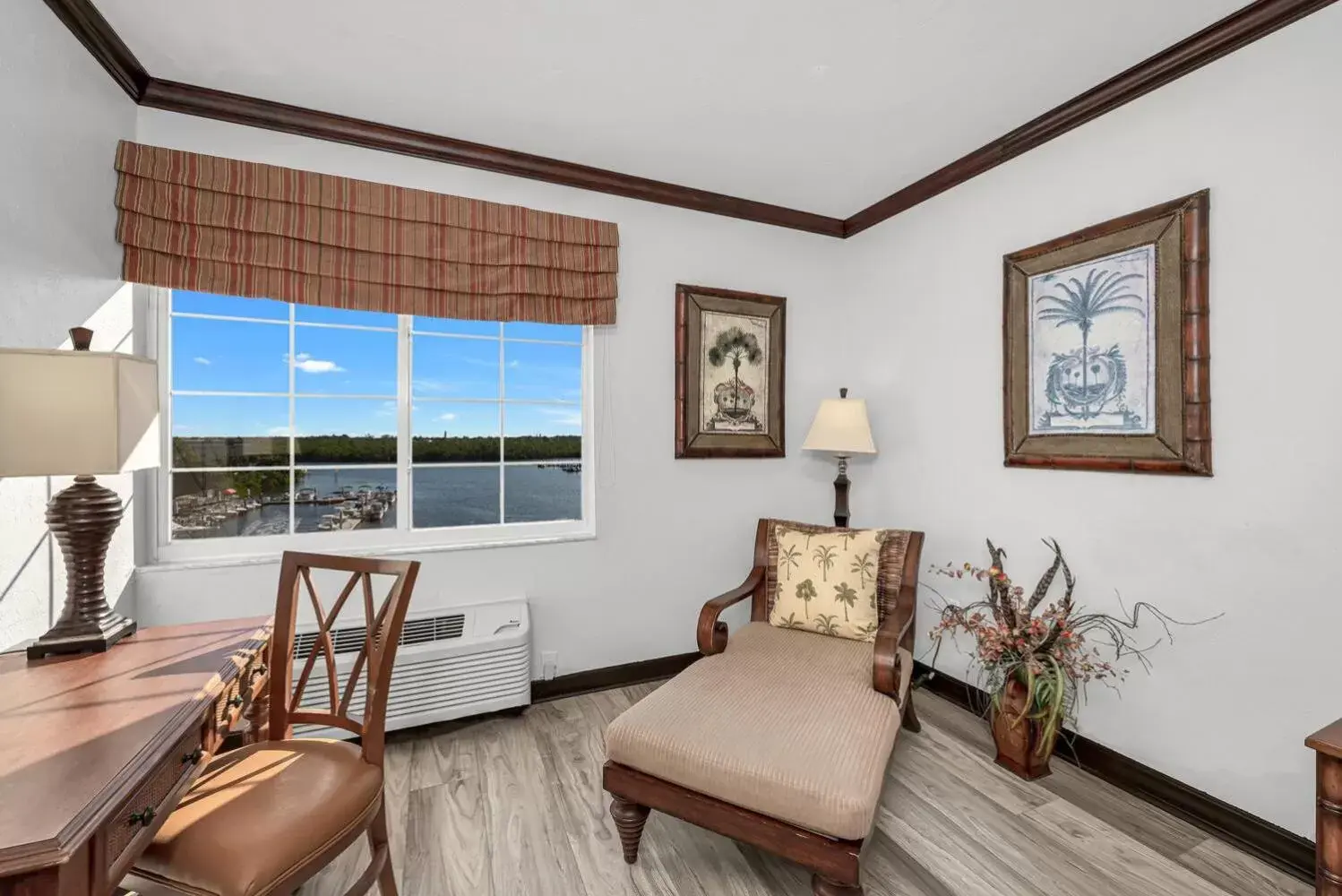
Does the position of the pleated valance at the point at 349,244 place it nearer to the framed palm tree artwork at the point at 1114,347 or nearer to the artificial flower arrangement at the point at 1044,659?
the framed palm tree artwork at the point at 1114,347

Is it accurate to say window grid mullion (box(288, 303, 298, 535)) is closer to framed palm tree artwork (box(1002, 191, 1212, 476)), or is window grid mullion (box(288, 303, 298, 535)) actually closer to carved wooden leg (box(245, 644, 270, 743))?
Answer: carved wooden leg (box(245, 644, 270, 743))

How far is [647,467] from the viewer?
2.97m

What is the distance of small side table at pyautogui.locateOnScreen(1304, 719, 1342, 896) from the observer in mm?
1139

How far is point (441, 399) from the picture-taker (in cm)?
266

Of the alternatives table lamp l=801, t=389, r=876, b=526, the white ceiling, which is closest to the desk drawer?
the white ceiling

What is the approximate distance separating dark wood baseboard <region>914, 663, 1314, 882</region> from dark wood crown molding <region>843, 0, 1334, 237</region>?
2422mm

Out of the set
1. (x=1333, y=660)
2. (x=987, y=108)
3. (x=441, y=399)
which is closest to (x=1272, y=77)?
(x=987, y=108)

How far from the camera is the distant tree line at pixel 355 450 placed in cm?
233

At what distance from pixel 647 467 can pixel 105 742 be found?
218 centimetres

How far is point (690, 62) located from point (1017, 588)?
7.77 feet

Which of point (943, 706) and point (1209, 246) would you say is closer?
point (1209, 246)

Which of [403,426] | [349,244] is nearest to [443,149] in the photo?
[349,244]

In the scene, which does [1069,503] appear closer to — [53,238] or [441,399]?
[441,399]

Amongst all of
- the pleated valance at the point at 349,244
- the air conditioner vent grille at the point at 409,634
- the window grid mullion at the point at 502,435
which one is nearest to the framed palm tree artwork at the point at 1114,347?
the pleated valance at the point at 349,244
